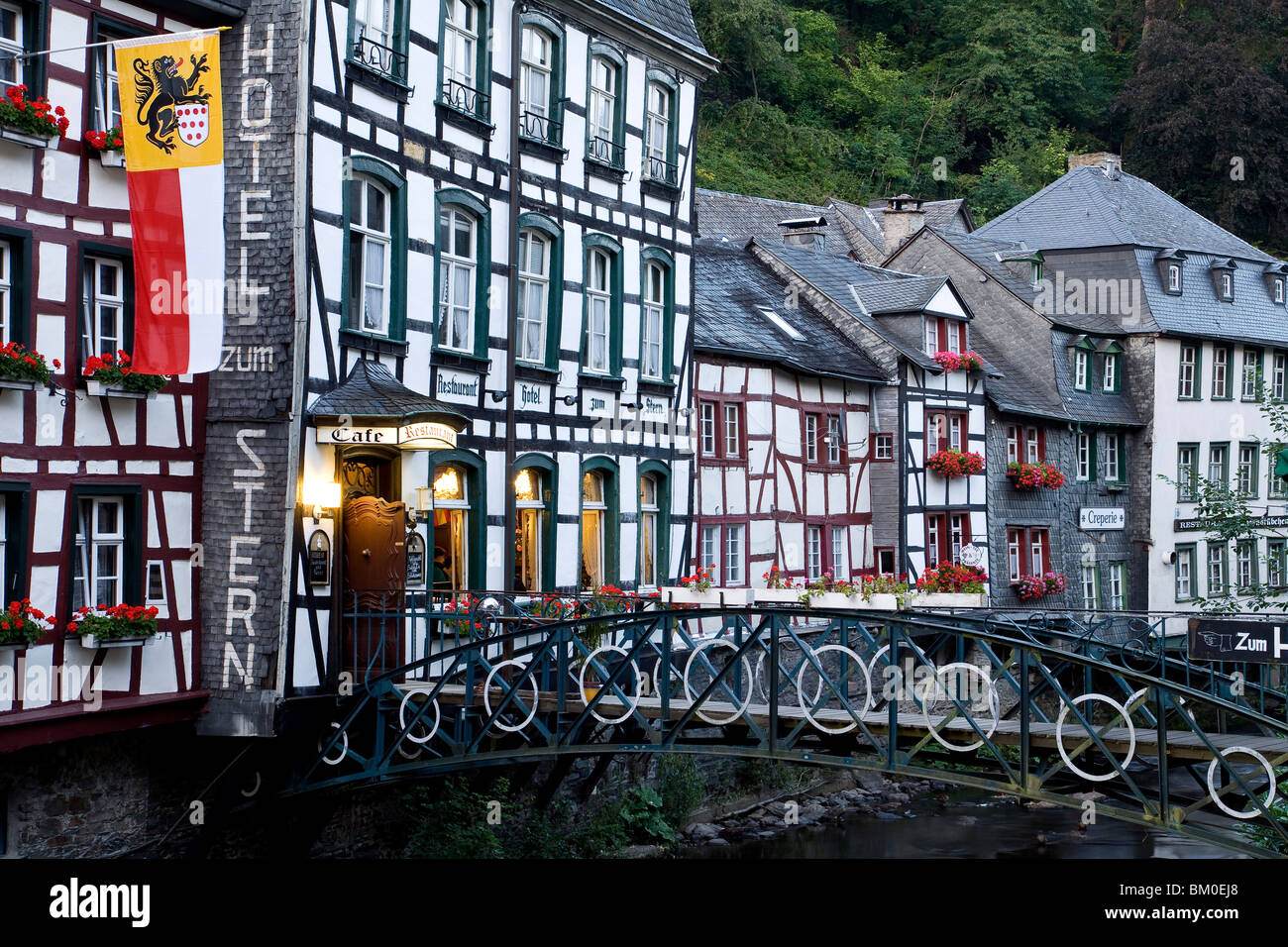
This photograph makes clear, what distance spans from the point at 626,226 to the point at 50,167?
916 cm

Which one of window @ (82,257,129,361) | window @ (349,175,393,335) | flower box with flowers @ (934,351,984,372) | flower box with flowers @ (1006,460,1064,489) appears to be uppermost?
flower box with flowers @ (934,351,984,372)

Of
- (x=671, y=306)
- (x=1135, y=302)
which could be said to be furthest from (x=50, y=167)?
(x=1135, y=302)

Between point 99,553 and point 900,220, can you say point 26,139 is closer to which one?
point 99,553

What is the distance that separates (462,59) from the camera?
18.9 m

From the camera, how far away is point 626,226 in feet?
72.5

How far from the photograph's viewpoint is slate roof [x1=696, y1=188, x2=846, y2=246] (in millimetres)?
41125

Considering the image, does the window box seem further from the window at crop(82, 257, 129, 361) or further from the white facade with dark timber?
the white facade with dark timber

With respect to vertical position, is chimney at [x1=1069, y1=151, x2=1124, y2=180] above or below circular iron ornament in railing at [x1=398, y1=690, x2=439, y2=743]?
above

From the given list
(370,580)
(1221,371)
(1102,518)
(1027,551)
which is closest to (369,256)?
(370,580)

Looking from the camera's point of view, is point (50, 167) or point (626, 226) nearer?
point (50, 167)

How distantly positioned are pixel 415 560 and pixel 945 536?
16.8 metres

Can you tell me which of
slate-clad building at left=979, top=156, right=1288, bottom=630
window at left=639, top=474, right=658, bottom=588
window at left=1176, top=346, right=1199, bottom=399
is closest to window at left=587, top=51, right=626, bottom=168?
window at left=639, top=474, right=658, bottom=588

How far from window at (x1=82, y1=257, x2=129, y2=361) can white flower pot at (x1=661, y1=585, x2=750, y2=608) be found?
22.0 feet
